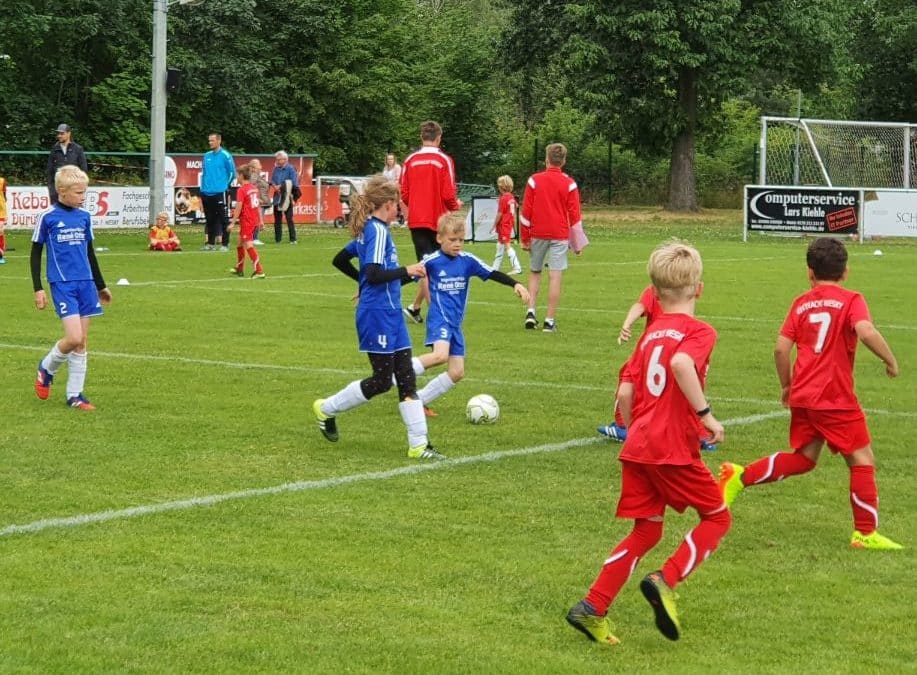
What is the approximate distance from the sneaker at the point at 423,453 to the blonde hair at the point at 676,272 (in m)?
3.59

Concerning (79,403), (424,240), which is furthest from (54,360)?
(424,240)

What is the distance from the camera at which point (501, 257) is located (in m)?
24.4

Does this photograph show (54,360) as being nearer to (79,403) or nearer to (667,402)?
Result: (79,403)

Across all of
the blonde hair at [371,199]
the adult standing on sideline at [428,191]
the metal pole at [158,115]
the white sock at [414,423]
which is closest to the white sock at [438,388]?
the white sock at [414,423]

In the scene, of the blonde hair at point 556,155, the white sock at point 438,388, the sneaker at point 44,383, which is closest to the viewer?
the white sock at point 438,388

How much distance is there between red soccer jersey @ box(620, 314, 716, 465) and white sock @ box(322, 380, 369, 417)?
12.6 feet

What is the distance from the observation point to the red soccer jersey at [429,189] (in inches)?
593

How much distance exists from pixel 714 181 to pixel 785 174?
49.4ft

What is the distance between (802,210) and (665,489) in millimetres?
29188

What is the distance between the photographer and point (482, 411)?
1030 centimetres

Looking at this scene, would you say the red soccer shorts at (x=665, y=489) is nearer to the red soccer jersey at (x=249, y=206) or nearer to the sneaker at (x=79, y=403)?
the sneaker at (x=79, y=403)

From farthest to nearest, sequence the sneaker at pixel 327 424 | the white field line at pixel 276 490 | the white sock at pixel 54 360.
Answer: the white sock at pixel 54 360 < the sneaker at pixel 327 424 < the white field line at pixel 276 490

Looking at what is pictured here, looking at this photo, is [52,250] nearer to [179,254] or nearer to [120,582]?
[120,582]

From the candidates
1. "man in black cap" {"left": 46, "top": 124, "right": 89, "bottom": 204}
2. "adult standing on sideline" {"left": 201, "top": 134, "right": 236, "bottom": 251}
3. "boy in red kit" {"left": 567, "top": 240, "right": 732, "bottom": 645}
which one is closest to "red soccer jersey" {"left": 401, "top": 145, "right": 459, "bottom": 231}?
"boy in red kit" {"left": 567, "top": 240, "right": 732, "bottom": 645}
